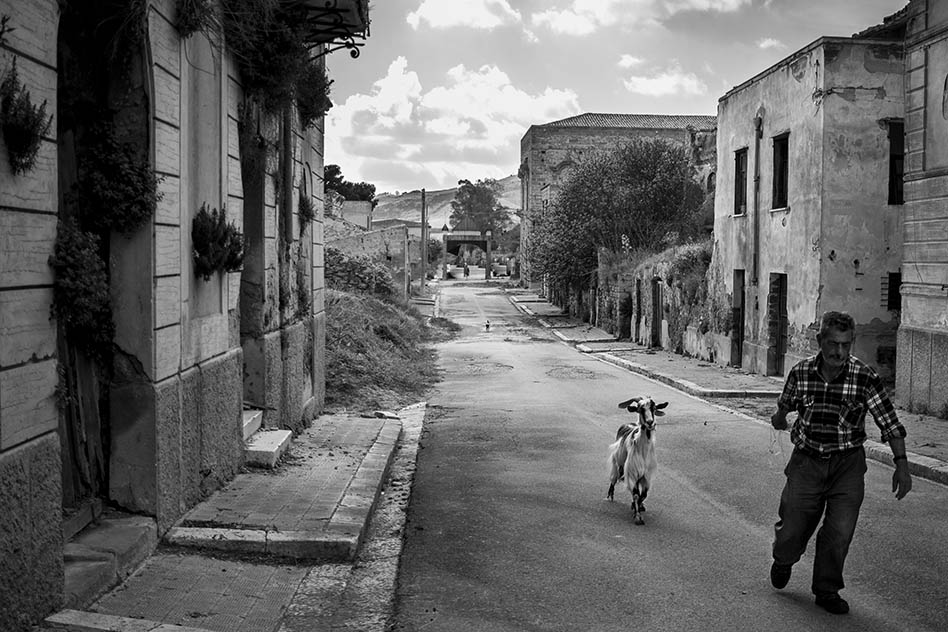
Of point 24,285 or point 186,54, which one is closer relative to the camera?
point 24,285

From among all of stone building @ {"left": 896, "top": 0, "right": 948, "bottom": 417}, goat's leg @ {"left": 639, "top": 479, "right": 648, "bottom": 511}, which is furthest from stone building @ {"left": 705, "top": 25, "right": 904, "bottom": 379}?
goat's leg @ {"left": 639, "top": 479, "right": 648, "bottom": 511}

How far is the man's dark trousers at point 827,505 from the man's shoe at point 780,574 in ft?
0.55

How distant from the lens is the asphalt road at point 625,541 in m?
5.91

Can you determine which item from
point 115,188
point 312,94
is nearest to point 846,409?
point 115,188

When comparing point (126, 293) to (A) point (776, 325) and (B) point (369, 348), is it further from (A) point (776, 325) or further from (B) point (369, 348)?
(A) point (776, 325)

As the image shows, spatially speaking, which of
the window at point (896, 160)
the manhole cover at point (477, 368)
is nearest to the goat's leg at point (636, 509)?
the window at point (896, 160)

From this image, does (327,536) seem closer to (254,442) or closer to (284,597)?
(284,597)

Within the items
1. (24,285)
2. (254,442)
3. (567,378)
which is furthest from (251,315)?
(567,378)

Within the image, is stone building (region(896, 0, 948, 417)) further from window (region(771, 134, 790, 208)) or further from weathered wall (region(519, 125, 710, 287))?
weathered wall (region(519, 125, 710, 287))

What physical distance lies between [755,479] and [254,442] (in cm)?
517

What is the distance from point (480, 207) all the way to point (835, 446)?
132017 mm

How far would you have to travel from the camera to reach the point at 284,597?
6004 millimetres

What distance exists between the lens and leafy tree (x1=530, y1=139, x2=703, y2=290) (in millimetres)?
42156

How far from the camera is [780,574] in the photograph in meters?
6.33
